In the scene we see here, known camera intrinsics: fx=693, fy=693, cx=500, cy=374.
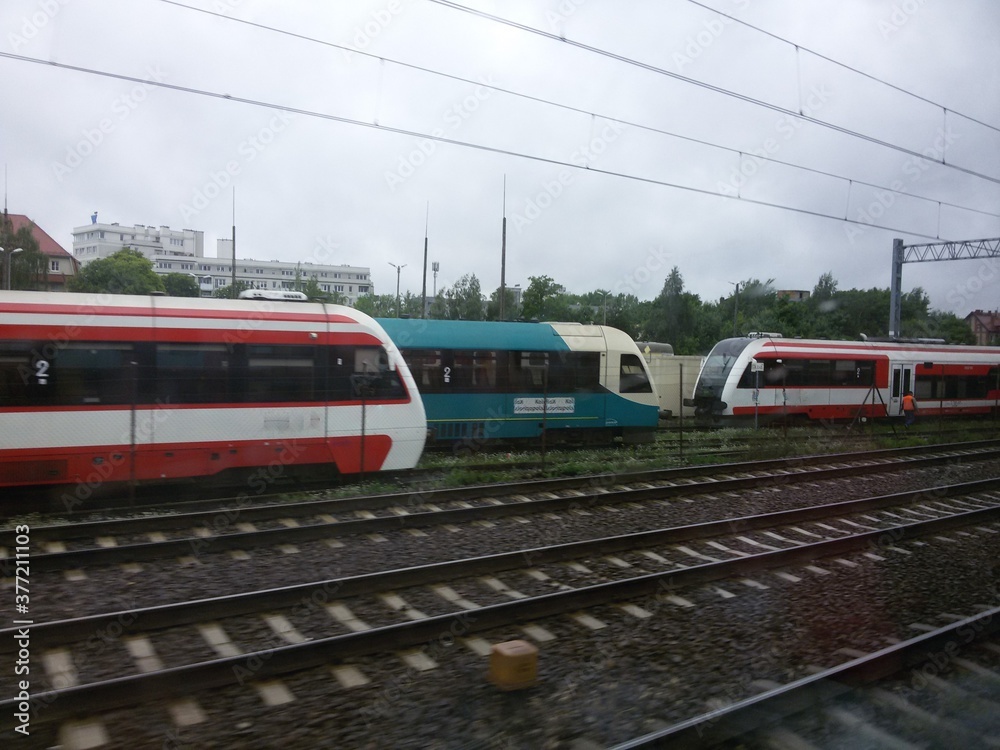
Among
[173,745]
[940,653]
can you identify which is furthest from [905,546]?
[173,745]

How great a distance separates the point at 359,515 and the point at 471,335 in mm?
6853

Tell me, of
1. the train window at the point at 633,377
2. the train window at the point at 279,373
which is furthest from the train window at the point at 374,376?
the train window at the point at 633,377

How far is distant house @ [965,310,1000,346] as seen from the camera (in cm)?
7038

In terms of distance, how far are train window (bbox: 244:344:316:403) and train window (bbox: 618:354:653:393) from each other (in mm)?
8536

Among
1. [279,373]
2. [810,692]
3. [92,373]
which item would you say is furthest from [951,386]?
[92,373]

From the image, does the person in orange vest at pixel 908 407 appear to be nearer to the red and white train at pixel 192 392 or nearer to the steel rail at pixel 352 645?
the steel rail at pixel 352 645

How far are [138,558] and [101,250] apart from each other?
66.4 m

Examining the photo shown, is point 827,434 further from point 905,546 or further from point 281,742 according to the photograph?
point 281,742

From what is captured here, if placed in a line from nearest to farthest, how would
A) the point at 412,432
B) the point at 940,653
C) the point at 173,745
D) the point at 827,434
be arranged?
the point at 173,745 → the point at 940,653 → the point at 412,432 → the point at 827,434

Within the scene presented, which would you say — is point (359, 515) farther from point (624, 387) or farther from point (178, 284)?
point (178, 284)

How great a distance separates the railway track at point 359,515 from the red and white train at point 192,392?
133 centimetres

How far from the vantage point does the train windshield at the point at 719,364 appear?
22.1 m

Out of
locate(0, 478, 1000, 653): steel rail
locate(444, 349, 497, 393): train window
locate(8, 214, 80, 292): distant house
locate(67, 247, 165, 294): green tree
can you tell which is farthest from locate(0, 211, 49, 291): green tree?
locate(0, 478, 1000, 653): steel rail

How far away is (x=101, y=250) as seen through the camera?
209 ft
